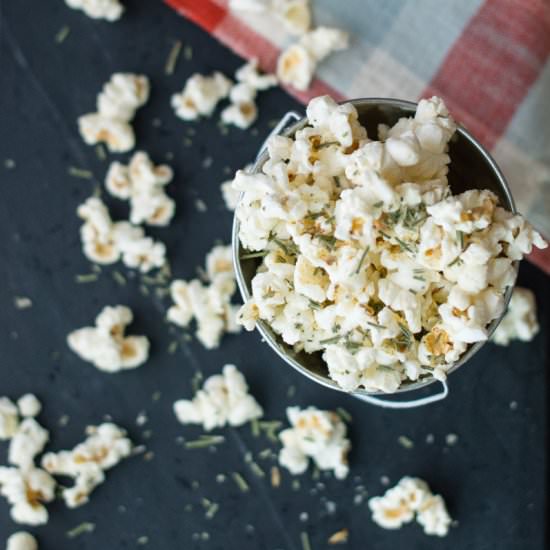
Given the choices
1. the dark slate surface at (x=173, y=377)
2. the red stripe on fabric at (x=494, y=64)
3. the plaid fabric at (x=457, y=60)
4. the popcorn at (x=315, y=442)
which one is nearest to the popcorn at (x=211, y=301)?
the dark slate surface at (x=173, y=377)

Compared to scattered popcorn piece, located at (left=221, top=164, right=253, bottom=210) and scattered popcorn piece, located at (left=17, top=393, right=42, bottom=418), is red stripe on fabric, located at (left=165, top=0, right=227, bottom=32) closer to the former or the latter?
scattered popcorn piece, located at (left=221, top=164, right=253, bottom=210)

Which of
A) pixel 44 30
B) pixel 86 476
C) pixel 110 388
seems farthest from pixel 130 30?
pixel 86 476

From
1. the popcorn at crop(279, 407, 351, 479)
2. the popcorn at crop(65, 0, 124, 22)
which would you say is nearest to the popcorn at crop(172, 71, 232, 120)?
the popcorn at crop(65, 0, 124, 22)

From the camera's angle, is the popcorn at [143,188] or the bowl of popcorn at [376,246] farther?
the popcorn at [143,188]

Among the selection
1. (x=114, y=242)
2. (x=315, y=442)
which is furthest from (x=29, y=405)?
(x=315, y=442)

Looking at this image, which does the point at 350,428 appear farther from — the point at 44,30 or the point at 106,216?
the point at 44,30

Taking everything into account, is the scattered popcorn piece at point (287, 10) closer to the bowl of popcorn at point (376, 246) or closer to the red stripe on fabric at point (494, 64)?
the red stripe on fabric at point (494, 64)

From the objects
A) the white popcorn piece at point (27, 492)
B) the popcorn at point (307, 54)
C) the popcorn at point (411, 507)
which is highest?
the popcorn at point (307, 54)
